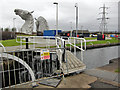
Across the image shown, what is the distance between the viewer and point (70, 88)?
381 cm

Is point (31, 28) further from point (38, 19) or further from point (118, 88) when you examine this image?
point (118, 88)

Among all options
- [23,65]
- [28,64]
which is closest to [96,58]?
[28,64]

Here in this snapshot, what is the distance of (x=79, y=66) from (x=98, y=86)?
177cm

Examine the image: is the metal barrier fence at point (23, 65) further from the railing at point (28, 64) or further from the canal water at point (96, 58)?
the canal water at point (96, 58)

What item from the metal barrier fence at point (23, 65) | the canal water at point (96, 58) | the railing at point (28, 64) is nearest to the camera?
the railing at point (28, 64)

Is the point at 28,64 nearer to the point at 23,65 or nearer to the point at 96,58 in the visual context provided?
the point at 23,65

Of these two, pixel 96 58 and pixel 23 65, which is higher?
pixel 23 65

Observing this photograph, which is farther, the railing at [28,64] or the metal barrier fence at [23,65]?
the metal barrier fence at [23,65]

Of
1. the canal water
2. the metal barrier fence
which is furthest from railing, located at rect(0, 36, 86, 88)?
the canal water

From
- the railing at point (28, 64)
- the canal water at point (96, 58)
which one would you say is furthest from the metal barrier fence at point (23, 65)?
the canal water at point (96, 58)

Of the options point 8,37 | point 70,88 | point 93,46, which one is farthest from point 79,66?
point 8,37

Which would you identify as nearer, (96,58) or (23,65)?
(23,65)

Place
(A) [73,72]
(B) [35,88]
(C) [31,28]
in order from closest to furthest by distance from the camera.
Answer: (B) [35,88] → (A) [73,72] → (C) [31,28]

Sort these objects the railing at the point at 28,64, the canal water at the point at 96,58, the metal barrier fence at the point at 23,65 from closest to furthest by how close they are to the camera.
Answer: the railing at the point at 28,64, the metal barrier fence at the point at 23,65, the canal water at the point at 96,58
